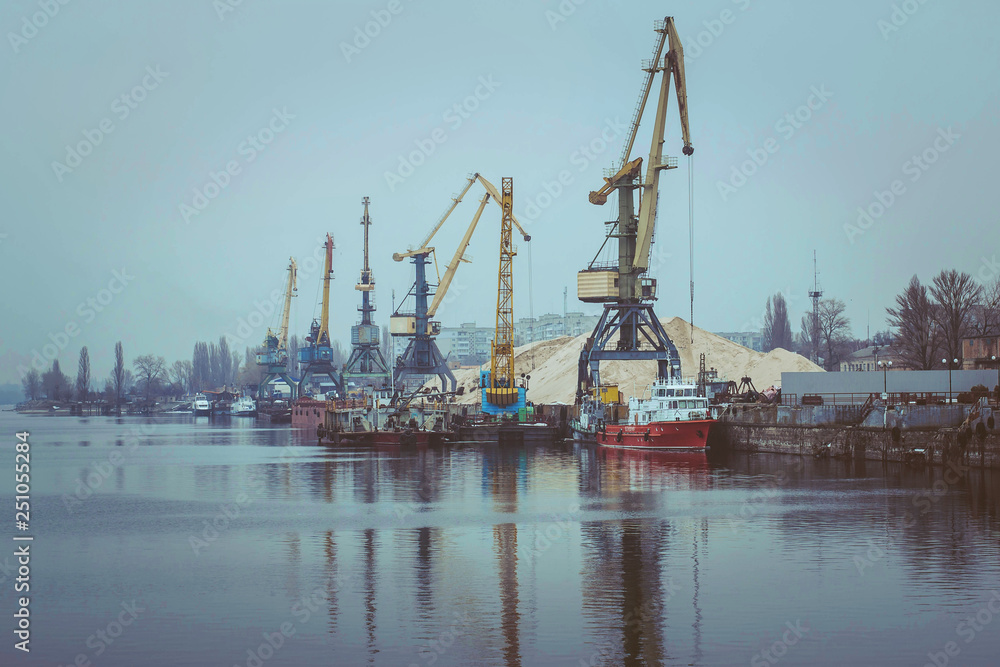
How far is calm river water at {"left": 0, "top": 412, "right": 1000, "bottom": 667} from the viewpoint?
22.8 metres

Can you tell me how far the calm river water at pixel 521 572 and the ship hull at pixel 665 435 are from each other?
1589 centimetres

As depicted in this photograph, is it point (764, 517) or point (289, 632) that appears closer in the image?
point (289, 632)

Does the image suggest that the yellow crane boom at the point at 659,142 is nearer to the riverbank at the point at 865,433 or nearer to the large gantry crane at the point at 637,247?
the large gantry crane at the point at 637,247

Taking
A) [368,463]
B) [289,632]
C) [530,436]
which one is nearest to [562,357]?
[530,436]

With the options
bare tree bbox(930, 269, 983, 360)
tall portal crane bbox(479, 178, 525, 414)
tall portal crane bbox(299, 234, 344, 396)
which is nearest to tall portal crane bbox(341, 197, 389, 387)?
tall portal crane bbox(299, 234, 344, 396)

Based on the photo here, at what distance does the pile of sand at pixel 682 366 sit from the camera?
121375 millimetres

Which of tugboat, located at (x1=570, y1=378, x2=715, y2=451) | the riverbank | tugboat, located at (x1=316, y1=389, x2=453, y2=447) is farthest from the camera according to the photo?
tugboat, located at (x1=316, y1=389, x2=453, y2=447)

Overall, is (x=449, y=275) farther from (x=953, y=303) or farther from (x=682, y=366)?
(x=953, y=303)

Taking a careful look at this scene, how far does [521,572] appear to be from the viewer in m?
30.2

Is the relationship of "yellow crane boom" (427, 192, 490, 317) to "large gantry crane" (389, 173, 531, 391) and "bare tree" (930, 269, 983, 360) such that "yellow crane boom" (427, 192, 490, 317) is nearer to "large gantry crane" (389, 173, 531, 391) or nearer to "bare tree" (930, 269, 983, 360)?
"large gantry crane" (389, 173, 531, 391)

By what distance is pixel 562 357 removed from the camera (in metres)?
161

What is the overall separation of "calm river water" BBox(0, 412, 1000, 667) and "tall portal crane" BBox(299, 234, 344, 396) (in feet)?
391

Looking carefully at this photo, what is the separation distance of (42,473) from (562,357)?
99957 mm

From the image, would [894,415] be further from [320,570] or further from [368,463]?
[320,570]
